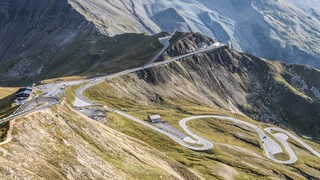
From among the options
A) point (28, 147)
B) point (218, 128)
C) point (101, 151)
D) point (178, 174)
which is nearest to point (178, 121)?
point (218, 128)

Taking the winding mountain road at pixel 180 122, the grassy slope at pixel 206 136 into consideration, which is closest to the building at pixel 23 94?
the winding mountain road at pixel 180 122

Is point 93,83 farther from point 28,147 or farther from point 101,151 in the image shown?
point 28,147

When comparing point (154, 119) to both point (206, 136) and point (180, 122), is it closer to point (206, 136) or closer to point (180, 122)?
point (180, 122)

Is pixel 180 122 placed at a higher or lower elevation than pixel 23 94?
lower

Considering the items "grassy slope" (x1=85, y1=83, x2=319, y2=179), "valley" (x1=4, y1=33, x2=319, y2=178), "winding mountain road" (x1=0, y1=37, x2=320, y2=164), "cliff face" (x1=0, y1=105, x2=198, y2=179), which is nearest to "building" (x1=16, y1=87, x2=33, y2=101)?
"winding mountain road" (x1=0, y1=37, x2=320, y2=164)

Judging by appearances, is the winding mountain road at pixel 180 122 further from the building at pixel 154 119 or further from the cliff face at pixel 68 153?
the cliff face at pixel 68 153

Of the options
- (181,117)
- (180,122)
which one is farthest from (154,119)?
(181,117)
